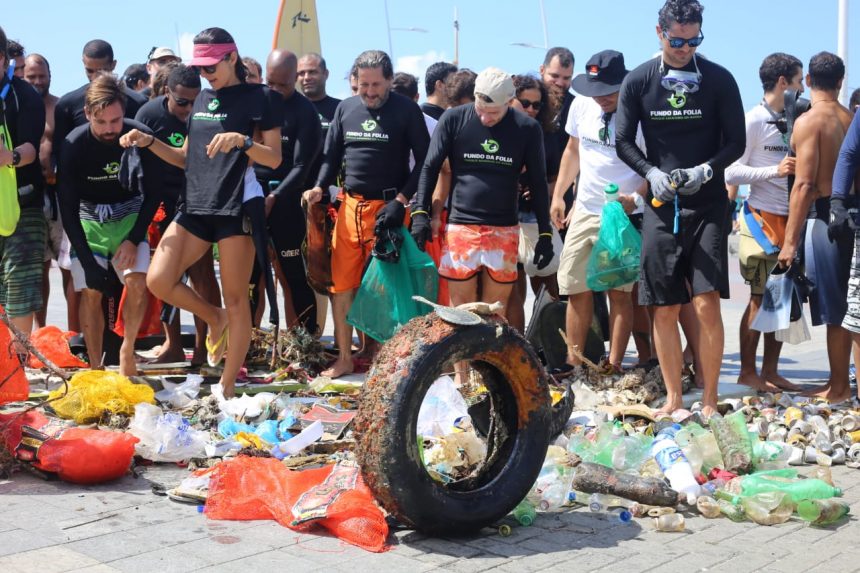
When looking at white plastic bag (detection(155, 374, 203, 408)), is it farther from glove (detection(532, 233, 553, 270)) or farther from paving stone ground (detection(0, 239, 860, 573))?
glove (detection(532, 233, 553, 270))

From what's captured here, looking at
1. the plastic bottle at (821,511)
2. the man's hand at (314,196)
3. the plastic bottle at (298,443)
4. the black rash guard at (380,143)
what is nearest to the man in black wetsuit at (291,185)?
the man's hand at (314,196)

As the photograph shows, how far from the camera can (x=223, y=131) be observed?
677 centimetres

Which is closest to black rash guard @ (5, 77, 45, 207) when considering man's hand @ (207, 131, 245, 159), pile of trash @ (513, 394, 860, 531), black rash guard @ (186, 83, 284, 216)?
black rash guard @ (186, 83, 284, 216)

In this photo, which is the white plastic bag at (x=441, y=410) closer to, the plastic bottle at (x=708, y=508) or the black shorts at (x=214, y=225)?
the plastic bottle at (x=708, y=508)

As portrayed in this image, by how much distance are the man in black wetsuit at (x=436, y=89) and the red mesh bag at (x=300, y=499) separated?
4.95m

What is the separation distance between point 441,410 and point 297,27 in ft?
28.3

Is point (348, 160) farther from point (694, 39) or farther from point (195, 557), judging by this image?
point (195, 557)

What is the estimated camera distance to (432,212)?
7.72 meters

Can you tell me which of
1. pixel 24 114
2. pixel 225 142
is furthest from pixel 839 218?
pixel 24 114

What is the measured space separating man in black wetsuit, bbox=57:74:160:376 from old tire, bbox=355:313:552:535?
3516 mm

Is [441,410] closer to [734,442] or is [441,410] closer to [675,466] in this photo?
[675,466]

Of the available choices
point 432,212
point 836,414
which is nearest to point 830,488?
point 836,414

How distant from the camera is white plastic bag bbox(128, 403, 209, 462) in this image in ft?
17.6

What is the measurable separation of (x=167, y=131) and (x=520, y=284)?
10.5 feet
